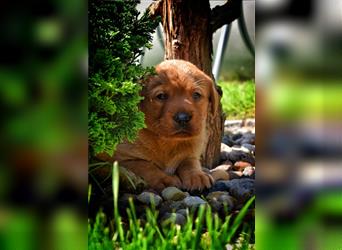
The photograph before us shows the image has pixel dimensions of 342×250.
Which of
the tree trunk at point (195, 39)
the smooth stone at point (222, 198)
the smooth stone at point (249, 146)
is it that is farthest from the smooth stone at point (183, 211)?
the smooth stone at point (249, 146)

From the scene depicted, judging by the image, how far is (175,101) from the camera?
8.42 feet

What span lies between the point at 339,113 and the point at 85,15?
0.84 m

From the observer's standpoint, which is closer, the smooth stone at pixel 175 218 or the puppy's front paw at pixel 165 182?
the smooth stone at pixel 175 218

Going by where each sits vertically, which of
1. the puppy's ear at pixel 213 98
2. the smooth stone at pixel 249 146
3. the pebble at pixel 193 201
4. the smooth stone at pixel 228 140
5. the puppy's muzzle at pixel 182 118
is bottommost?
the pebble at pixel 193 201

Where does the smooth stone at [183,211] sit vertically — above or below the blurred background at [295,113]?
below

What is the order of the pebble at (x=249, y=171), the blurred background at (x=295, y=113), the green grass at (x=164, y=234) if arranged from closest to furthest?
the blurred background at (x=295, y=113) → the green grass at (x=164, y=234) → the pebble at (x=249, y=171)

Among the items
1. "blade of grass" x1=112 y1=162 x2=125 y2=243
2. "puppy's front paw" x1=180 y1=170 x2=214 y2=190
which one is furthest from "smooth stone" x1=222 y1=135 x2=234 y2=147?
"blade of grass" x1=112 y1=162 x2=125 y2=243

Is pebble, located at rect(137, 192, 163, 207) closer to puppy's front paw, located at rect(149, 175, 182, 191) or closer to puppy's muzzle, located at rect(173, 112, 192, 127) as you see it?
puppy's front paw, located at rect(149, 175, 182, 191)

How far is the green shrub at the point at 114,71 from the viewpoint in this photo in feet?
7.89

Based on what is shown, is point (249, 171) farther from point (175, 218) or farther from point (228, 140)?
point (175, 218)

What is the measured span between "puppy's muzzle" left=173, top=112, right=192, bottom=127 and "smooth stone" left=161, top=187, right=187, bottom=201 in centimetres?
29

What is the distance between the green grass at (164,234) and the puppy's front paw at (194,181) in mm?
201

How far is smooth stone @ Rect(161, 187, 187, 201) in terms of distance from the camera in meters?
2.61

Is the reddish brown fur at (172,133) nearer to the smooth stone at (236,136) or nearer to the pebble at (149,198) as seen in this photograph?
the pebble at (149,198)
